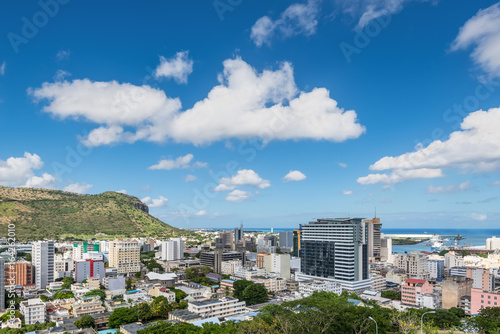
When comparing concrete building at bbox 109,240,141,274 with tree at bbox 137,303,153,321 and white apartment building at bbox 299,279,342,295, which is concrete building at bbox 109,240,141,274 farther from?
white apartment building at bbox 299,279,342,295

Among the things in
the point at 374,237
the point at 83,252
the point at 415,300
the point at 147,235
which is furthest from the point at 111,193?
the point at 415,300

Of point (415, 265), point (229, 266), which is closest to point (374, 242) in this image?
point (415, 265)

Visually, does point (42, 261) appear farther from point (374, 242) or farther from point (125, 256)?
point (374, 242)

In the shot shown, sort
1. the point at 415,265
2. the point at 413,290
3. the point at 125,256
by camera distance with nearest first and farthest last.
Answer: the point at 413,290 → the point at 415,265 → the point at 125,256

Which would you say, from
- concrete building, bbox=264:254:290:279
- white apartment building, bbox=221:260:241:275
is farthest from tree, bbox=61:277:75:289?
concrete building, bbox=264:254:290:279

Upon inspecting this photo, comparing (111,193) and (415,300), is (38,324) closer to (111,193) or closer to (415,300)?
(415,300)
